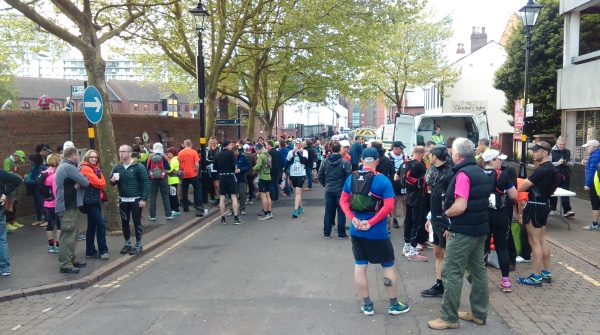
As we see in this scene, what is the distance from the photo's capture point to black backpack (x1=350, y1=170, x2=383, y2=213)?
216 inches

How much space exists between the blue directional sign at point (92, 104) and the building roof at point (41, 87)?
76.4m

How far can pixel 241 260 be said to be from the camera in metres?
8.39

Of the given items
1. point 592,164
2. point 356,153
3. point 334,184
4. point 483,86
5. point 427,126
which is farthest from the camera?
point 483,86

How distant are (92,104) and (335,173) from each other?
4.63 metres

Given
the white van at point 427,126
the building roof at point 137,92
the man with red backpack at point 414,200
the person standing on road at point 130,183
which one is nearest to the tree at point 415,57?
the white van at point 427,126

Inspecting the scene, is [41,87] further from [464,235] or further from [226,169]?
[464,235]

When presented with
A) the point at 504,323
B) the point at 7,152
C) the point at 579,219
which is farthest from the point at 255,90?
the point at 504,323

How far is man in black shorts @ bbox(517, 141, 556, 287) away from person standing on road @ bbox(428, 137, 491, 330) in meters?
1.70

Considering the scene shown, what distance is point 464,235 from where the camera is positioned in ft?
17.2

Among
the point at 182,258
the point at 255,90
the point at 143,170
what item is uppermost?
the point at 255,90

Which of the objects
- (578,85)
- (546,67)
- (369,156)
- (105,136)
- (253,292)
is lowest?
(253,292)

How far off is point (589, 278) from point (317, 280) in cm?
383

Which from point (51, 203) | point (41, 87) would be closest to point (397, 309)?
point (51, 203)

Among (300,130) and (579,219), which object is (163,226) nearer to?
(579,219)
